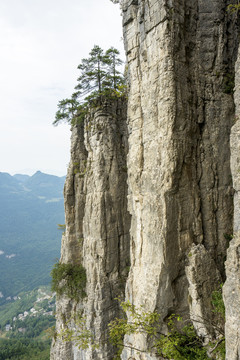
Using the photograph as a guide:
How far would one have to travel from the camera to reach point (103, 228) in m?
21.6

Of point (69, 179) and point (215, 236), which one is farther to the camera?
point (69, 179)

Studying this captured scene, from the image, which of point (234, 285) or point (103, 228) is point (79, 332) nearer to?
point (103, 228)

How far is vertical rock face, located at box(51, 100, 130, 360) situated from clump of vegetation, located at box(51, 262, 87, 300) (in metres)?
0.76

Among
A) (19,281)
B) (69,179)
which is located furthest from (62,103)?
(19,281)

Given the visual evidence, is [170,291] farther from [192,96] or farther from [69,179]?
[69,179]

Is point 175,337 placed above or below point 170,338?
below

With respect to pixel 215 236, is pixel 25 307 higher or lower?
lower

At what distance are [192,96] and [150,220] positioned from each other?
6.95 meters

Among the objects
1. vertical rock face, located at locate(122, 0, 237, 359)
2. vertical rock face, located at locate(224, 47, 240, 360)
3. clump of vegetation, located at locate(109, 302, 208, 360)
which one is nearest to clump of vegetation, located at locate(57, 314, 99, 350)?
vertical rock face, located at locate(122, 0, 237, 359)

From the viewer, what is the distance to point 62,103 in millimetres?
27812

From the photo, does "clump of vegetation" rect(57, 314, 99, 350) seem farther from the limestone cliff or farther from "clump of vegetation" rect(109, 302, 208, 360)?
"clump of vegetation" rect(109, 302, 208, 360)

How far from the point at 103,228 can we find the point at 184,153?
39.2 feet

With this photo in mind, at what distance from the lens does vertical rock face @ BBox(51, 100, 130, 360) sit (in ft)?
70.1

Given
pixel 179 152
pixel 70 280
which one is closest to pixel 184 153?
pixel 179 152
